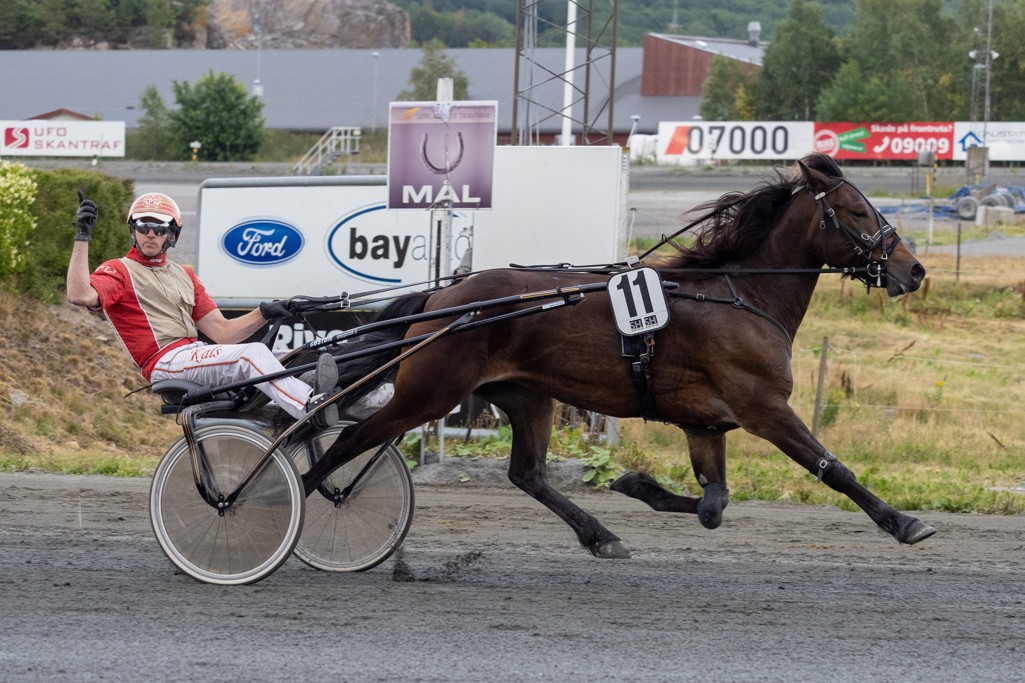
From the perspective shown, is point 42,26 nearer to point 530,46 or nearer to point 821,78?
point 821,78

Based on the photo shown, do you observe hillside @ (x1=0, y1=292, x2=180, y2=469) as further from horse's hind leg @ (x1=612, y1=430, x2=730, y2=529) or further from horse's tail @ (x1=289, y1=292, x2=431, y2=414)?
horse's hind leg @ (x1=612, y1=430, x2=730, y2=529)

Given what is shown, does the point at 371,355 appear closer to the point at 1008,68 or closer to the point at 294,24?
the point at 1008,68

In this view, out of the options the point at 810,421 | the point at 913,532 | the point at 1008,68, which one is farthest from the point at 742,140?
the point at 913,532

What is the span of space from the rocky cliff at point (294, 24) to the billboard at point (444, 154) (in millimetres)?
66013

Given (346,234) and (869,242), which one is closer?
(869,242)

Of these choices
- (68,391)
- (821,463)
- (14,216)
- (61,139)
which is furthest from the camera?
(61,139)

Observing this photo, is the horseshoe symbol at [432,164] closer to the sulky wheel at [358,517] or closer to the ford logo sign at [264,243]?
the ford logo sign at [264,243]

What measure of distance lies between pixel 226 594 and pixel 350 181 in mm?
5317

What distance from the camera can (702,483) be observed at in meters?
5.71

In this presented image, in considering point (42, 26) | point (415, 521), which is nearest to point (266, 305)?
point (415, 521)

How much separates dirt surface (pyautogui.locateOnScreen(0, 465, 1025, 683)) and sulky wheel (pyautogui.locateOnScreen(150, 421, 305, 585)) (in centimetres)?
13

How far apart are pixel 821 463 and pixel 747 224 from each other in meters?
1.13

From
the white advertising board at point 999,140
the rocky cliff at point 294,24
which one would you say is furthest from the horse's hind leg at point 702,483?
the rocky cliff at point 294,24

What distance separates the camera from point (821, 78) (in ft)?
179
